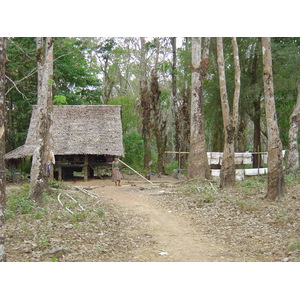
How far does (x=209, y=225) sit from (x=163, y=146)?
13.2 metres

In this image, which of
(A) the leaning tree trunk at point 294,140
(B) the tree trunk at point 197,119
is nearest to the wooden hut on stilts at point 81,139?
(B) the tree trunk at point 197,119

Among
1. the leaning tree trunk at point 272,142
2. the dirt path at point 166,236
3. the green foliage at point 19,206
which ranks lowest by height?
the dirt path at point 166,236

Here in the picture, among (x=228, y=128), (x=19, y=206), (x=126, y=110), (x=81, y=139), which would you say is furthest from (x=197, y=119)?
(x=126, y=110)

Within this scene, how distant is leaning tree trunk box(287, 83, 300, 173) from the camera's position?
15.7 m

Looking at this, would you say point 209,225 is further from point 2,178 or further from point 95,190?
point 95,190

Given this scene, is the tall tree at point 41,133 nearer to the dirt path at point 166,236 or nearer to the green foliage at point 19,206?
the green foliage at point 19,206

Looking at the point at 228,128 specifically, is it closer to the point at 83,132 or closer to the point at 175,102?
the point at 83,132

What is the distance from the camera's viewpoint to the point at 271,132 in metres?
9.48

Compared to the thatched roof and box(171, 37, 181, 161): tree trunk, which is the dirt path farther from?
box(171, 37, 181, 161): tree trunk

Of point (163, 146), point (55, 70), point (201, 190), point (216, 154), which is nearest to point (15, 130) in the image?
point (55, 70)

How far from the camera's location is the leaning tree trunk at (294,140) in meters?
Result: 15.7

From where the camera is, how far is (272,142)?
31.2 ft

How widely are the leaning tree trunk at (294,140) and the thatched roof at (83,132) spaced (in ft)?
25.2

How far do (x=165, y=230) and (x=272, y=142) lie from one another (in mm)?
3888
